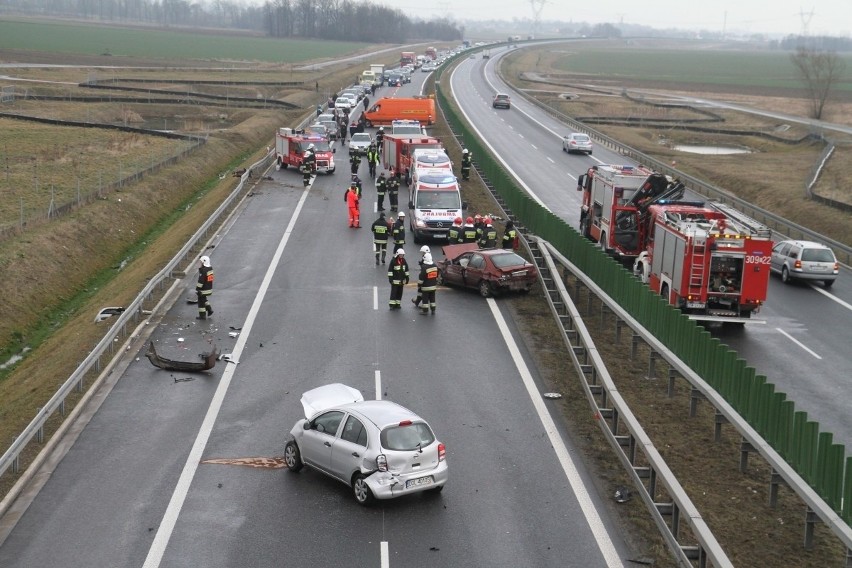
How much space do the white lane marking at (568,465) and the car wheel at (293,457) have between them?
4.10 m

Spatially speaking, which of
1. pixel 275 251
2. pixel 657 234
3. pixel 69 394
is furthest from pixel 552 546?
pixel 275 251

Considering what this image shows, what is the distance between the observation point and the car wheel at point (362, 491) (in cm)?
1468

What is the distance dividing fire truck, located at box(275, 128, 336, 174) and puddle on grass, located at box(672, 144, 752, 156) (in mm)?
34280

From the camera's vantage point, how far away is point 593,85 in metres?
136

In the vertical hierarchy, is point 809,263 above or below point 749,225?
below

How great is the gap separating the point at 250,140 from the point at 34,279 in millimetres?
36739

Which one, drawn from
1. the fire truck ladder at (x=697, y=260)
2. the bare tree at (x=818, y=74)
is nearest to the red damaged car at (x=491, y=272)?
the fire truck ladder at (x=697, y=260)

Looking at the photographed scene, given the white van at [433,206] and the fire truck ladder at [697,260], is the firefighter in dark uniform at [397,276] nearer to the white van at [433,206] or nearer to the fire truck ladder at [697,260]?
the fire truck ladder at [697,260]

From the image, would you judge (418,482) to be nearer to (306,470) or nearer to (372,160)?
(306,470)

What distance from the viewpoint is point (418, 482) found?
14758 millimetres

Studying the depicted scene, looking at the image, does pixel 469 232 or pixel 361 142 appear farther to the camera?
pixel 361 142

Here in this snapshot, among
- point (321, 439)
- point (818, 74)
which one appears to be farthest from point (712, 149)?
point (321, 439)

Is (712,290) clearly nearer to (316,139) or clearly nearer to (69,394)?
(69,394)

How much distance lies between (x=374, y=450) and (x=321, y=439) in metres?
1.28
